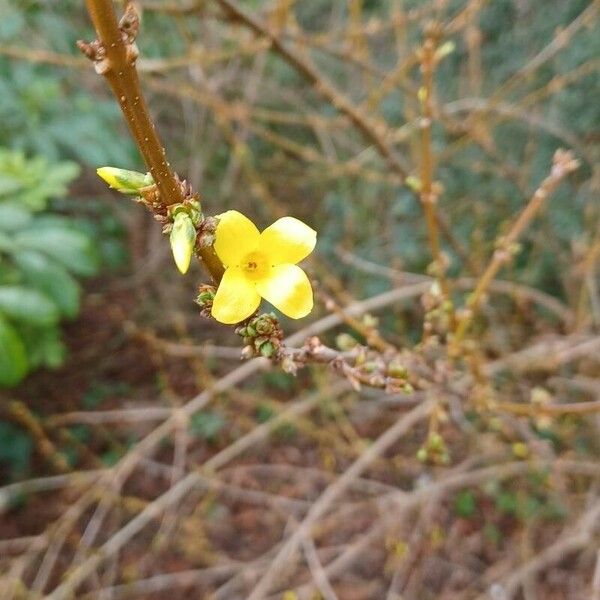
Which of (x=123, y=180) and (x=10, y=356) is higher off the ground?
(x=10, y=356)

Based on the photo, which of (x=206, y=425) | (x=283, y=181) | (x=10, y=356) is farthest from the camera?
(x=283, y=181)

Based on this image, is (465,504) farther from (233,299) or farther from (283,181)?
(233,299)

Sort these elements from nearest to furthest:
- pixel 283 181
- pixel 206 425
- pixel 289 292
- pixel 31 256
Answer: pixel 289 292, pixel 31 256, pixel 206 425, pixel 283 181

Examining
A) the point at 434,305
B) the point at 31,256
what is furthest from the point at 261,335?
the point at 31,256

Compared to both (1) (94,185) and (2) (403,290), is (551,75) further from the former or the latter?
(1) (94,185)

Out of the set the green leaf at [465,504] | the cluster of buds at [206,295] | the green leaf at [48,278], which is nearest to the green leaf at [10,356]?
the green leaf at [48,278]

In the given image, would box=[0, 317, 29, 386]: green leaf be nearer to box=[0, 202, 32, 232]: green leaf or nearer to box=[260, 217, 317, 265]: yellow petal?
box=[0, 202, 32, 232]: green leaf

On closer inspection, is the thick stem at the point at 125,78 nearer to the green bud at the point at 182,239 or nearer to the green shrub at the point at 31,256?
the green bud at the point at 182,239
